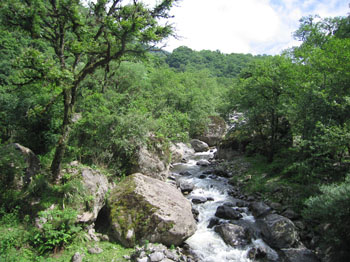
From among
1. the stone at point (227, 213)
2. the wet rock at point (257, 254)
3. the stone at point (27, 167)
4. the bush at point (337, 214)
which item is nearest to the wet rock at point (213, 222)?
the stone at point (227, 213)

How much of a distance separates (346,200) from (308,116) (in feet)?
20.8

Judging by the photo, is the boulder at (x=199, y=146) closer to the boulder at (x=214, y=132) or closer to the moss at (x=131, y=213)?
the boulder at (x=214, y=132)

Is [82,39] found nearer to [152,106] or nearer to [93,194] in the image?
[93,194]

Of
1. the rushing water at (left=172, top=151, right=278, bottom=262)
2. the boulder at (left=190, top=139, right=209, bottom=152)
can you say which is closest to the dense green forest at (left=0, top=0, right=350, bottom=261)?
the rushing water at (left=172, top=151, right=278, bottom=262)

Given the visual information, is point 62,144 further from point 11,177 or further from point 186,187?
point 186,187

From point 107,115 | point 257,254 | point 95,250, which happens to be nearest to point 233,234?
point 257,254

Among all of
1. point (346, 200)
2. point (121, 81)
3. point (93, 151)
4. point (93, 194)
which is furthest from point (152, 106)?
point (346, 200)

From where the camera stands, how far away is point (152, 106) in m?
23.8

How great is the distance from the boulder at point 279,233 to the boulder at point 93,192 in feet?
25.3

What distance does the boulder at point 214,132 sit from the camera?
31.1 metres

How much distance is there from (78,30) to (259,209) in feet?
42.9

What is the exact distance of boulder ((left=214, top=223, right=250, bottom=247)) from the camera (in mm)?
9781

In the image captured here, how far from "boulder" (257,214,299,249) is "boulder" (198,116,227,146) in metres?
20.7

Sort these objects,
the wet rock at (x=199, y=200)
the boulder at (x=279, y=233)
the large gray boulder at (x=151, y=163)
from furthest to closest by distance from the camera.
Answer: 1. the wet rock at (x=199, y=200)
2. the large gray boulder at (x=151, y=163)
3. the boulder at (x=279, y=233)
